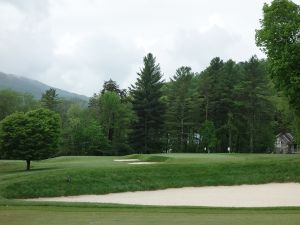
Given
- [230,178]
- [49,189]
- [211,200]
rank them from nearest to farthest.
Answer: [211,200], [49,189], [230,178]

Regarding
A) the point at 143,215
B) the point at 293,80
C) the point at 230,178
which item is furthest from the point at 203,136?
the point at 143,215

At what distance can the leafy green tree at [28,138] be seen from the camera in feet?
111

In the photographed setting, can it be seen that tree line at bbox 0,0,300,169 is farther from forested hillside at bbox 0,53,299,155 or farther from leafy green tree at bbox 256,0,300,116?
leafy green tree at bbox 256,0,300,116

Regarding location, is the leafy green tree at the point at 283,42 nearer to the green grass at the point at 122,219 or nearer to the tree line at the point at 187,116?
the green grass at the point at 122,219

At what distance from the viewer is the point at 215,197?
24.8 meters

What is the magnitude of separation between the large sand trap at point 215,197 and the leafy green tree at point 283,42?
1085 centimetres

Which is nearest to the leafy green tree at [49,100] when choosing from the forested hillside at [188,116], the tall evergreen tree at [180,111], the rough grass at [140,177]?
the forested hillside at [188,116]

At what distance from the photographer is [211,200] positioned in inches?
930

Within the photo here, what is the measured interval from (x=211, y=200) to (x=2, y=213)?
40.7 ft

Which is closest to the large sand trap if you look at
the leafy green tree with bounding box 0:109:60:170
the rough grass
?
the rough grass

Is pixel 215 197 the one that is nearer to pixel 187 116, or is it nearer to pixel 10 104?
pixel 187 116

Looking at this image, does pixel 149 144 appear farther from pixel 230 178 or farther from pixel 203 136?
pixel 230 178

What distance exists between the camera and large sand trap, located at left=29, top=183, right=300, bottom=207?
22.6 meters

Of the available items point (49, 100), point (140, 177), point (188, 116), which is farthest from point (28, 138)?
point (49, 100)
